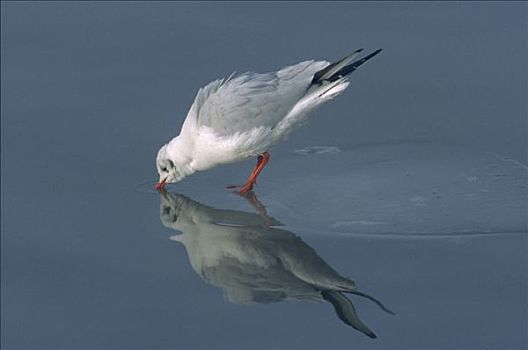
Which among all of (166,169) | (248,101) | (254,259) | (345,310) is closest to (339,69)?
(248,101)

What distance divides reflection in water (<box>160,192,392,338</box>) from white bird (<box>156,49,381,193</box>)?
1.16ft

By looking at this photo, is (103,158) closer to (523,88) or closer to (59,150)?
(59,150)

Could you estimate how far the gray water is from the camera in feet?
15.7

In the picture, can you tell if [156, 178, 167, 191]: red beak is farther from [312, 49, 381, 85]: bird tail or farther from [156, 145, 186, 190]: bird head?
[312, 49, 381, 85]: bird tail

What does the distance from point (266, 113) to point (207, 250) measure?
115 cm

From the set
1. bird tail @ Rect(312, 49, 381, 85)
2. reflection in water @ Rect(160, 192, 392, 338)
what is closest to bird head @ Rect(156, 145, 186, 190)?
reflection in water @ Rect(160, 192, 392, 338)

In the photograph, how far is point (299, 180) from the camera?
241 inches

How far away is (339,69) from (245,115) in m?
0.63

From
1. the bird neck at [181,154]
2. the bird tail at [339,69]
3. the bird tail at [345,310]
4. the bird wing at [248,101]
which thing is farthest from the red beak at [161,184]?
the bird tail at [345,310]

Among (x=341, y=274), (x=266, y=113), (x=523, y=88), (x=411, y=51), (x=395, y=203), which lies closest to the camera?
(x=341, y=274)

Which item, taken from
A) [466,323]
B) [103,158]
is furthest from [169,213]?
[466,323]

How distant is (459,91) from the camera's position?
682 cm

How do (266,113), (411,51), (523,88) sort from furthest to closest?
(411,51) < (523,88) < (266,113)

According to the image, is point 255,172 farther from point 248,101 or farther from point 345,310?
point 345,310
